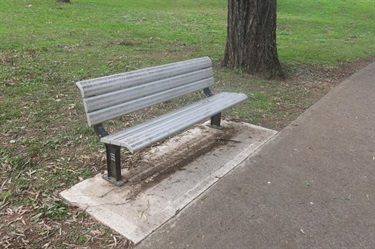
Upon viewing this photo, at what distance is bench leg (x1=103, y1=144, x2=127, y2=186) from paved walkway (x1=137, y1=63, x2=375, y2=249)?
70cm

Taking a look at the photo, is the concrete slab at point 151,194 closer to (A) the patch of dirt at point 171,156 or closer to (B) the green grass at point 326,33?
(A) the patch of dirt at point 171,156

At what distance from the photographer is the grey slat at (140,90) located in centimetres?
315

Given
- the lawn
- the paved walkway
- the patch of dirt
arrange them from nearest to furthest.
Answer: the paved walkway → the lawn → the patch of dirt

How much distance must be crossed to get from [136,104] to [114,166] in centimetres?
67

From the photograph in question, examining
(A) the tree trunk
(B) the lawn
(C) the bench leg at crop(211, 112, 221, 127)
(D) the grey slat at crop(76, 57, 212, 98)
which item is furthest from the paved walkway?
(A) the tree trunk

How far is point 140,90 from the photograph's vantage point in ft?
11.9

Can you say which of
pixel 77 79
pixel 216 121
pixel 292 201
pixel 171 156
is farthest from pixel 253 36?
pixel 292 201

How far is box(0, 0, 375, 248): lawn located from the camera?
2.87 metres

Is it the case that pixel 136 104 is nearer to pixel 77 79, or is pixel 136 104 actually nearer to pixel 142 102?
pixel 142 102

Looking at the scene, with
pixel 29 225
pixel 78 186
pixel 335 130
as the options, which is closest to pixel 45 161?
pixel 78 186

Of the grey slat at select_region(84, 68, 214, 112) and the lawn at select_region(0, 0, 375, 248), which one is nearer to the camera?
the lawn at select_region(0, 0, 375, 248)

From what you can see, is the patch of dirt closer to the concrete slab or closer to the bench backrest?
the concrete slab

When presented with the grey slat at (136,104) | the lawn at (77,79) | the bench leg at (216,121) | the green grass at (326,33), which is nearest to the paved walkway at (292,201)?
the lawn at (77,79)

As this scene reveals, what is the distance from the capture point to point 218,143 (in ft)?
13.9
